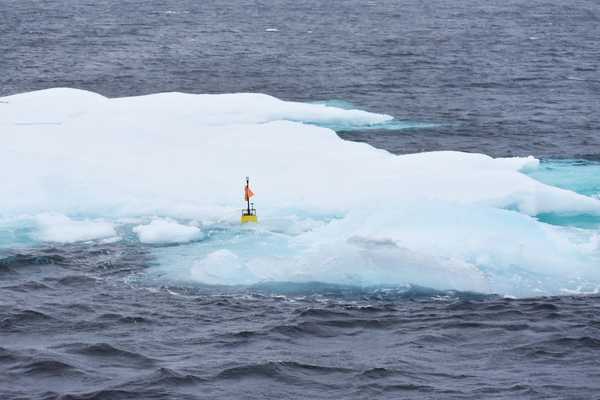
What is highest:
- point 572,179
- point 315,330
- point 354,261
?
point 572,179

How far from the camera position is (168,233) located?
29656 mm

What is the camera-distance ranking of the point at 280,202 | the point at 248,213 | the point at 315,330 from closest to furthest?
1. the point at 315,330
2. the point at 248,213
3. the point at 280,202

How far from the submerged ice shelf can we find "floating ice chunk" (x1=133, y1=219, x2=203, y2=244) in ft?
0.10

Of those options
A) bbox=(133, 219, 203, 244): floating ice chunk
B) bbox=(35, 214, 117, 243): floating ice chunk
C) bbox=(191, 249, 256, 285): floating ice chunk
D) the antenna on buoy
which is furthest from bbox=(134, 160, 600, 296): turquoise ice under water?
bbox=(35, 214, 117, 243): floating ice chunk

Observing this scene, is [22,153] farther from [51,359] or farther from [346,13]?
[346,13]

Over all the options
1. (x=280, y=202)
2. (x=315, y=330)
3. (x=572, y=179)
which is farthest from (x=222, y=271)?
(x=572, y=179)

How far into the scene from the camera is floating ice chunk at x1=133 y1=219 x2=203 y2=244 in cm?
2959

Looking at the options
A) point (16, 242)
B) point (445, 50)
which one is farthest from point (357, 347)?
point (445, 50)

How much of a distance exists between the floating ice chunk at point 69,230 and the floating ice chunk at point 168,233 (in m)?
1.15

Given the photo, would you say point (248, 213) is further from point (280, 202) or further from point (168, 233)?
point (168, 233)

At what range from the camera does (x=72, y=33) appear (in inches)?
3214

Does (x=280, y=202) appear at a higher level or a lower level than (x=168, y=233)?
higher

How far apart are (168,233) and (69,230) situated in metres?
2.98

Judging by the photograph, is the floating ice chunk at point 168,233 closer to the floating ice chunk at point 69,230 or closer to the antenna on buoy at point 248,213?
the floating ice chunk at point 69,230
